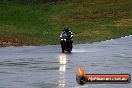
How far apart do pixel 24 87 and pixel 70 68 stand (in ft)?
25.2

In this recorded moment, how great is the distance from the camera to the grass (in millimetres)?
68062

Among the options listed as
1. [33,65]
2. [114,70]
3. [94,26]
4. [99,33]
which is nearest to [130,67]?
[114,70]

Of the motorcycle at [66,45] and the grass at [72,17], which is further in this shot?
the grass at [72,17]

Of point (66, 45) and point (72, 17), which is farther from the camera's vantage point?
point (72, 17)

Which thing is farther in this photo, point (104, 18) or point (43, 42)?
point (104, 18)

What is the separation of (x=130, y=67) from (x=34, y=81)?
7.22 meters

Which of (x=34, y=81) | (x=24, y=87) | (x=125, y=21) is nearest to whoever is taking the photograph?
(x=24, y=87)

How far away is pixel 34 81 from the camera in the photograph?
19188mm

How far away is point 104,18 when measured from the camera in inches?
3228

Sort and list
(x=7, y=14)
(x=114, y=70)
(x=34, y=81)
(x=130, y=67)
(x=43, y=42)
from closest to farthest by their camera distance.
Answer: (x=34, y=81) < (x=114, y=70) < (x=130, y=67) < (x=43, y=42) < (x=7, y=14)

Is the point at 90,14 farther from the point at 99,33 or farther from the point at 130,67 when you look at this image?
the point at 130,67

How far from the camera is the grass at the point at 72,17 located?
6806 cm

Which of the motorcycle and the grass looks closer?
the motorcycle

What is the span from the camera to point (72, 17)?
8350 centimetres
